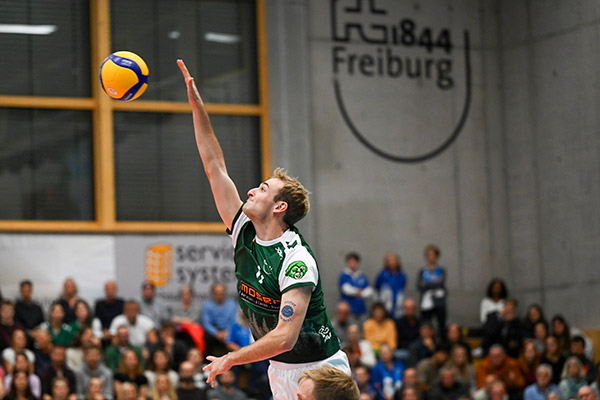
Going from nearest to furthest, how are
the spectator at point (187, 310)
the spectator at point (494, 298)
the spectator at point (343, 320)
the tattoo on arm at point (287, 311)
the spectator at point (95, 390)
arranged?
the tattoo on arm at point (287, 311) < the spectator at point (95, 390) < the spectator at point (343, 320) < the spectator at point (187, 310) < the spectator at point (494, 298)

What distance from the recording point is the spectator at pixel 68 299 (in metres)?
18.2

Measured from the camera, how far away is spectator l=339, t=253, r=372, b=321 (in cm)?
2089

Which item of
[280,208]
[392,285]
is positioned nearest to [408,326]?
[392,285]

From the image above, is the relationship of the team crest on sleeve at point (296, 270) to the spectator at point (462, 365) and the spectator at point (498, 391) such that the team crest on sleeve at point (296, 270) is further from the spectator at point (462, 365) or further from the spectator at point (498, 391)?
the spectator at point (462, 365)

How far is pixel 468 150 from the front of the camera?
78.0 feet

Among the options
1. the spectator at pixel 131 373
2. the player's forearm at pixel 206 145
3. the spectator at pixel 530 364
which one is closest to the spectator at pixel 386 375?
the spectator at pixel 530 364

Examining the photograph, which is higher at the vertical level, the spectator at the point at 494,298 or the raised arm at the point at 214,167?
the raised arm at the point at 214,167

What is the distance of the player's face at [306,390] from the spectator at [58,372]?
11.1m

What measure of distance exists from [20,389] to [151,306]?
4.12m

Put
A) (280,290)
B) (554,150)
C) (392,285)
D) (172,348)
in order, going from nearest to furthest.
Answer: (280,290), (172,348), (392,285), (554,150)

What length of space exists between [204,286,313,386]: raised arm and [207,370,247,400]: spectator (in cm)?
970

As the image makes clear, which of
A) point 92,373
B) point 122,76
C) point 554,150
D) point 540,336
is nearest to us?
point 122,76

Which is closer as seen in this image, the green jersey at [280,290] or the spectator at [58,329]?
the green jersey at [280,290]

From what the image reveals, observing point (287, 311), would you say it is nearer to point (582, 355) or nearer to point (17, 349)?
point (17, 349)
